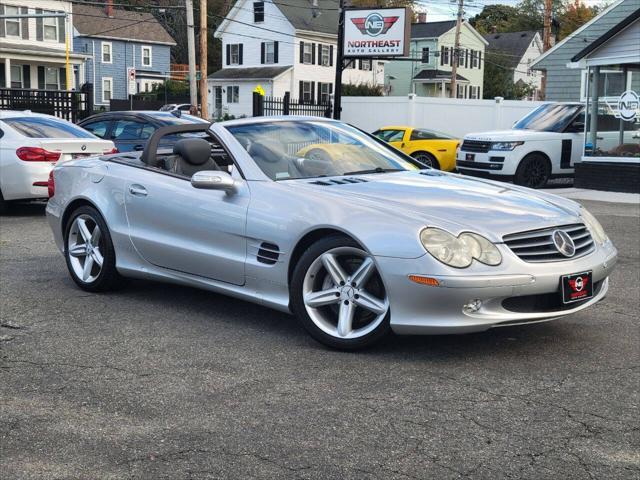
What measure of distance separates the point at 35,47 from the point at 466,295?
52.1 m

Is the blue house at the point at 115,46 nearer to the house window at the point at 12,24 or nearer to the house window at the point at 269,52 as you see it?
the house window at the point at 12,24

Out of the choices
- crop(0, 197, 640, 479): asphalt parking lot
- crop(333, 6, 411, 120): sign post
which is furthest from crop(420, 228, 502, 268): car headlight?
crop(333, 6, 411, 120): sign post

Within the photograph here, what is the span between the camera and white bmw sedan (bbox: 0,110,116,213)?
39.2 feet

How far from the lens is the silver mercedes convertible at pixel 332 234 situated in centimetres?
499

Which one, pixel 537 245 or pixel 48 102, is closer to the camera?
pixel 537 245

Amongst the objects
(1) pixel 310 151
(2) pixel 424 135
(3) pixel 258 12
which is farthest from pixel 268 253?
(3) pixel 258 12

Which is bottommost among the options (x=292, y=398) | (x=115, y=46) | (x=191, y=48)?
(x=292, y=398)

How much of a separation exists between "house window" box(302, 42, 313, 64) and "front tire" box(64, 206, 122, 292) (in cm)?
5402

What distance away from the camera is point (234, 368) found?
16.6 feet

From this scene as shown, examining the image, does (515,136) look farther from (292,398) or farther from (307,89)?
(307,89)

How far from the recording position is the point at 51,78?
2169 inches

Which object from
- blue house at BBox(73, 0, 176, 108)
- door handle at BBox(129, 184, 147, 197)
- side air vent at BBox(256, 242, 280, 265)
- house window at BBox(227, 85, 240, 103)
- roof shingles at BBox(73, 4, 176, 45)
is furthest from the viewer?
roof shingles at BBox(73, 4, 176, 45)

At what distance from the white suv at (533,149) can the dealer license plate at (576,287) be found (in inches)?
521

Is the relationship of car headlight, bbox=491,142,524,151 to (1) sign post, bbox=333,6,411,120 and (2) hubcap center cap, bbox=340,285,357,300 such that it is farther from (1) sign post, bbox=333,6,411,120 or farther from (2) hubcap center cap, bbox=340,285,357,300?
(1) sign post, bbox=333,6,411,120
